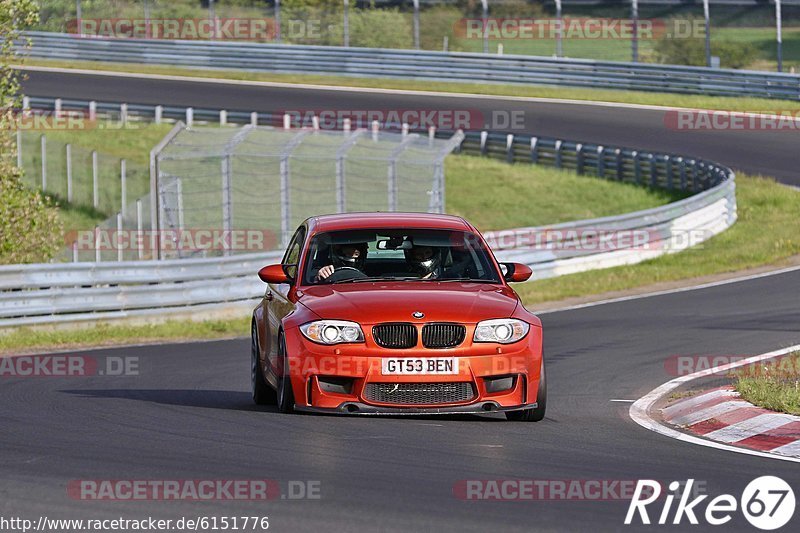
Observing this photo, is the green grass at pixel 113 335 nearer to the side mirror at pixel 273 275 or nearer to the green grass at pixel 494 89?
the side mirror at pixel 273 275

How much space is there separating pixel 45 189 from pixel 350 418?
928 inches

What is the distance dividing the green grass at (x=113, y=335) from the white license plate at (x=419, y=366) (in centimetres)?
843

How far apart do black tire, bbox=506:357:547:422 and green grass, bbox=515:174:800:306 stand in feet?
36.2

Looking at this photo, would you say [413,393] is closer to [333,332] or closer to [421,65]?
[333,332]

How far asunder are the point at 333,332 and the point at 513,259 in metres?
13.5

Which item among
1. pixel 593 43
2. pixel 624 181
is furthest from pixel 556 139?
pixel 593 43

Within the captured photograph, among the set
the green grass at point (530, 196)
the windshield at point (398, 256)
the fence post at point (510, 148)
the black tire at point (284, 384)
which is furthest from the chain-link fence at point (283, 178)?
the black tire at point (284, 384)

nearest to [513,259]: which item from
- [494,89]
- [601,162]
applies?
[601,162]

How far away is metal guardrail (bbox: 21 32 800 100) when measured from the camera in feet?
141

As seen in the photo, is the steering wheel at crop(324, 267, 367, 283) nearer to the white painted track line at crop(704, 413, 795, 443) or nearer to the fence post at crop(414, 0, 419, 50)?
the white painted track line at crop(704, 413, 795, 443)

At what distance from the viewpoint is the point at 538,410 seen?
10.0m

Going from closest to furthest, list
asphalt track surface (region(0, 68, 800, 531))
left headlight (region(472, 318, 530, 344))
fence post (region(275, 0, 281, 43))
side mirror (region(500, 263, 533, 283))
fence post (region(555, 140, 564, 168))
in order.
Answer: asphalt track surface (region(0, 68, 800, 531)) < left headlight (region(472, 318, 530, 344)) < side mirror (region(500, 263, 533, 283)) < fence post (region(555, 140, 564, 168)) < fence post (region(275, 0, 281, 43))

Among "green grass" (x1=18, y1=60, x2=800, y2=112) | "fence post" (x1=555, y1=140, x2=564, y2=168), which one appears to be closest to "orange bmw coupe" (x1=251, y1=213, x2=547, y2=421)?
"fence post" (x1=555, y1=140, x2=564, y2=168)

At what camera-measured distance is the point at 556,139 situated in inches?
1467
